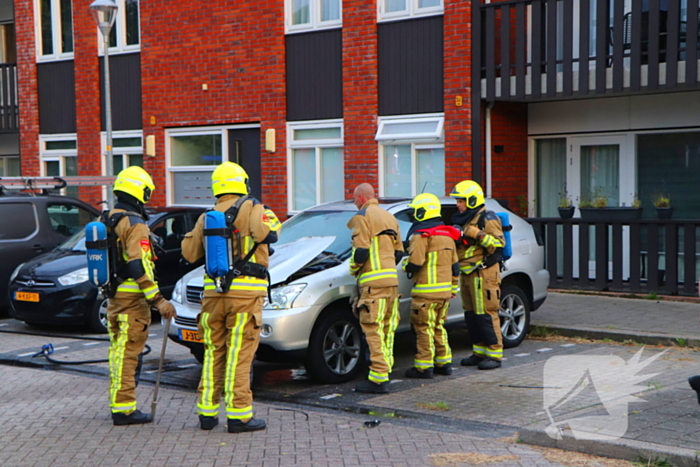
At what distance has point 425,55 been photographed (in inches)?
563

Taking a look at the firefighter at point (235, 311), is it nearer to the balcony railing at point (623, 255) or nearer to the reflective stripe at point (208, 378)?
the reflective stripe at point (208, 378)

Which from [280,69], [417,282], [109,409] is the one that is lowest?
[109,409]

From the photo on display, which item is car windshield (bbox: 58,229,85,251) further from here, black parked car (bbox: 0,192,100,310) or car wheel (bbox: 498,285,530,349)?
car wheel (bbox: 498,285,530,349)

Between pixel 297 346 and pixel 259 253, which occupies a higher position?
pixel 259 253

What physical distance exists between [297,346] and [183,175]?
10.4 m

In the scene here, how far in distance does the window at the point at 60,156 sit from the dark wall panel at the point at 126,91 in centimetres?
146

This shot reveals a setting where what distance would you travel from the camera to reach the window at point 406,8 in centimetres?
1420

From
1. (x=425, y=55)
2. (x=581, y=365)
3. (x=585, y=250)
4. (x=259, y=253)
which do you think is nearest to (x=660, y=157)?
(x=585, y=250)

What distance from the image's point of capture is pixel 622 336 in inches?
396

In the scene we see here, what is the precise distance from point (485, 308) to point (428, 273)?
35.1 inches

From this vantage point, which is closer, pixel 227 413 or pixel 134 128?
pixel 227 413

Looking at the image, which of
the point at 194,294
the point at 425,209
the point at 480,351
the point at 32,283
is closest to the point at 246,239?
the point at 194,294

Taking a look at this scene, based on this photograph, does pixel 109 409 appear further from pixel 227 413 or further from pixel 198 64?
pixel 198 64

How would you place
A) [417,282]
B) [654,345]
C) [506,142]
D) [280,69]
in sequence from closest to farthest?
[417,282] < [654,345] < [506,142] < [280,69]
